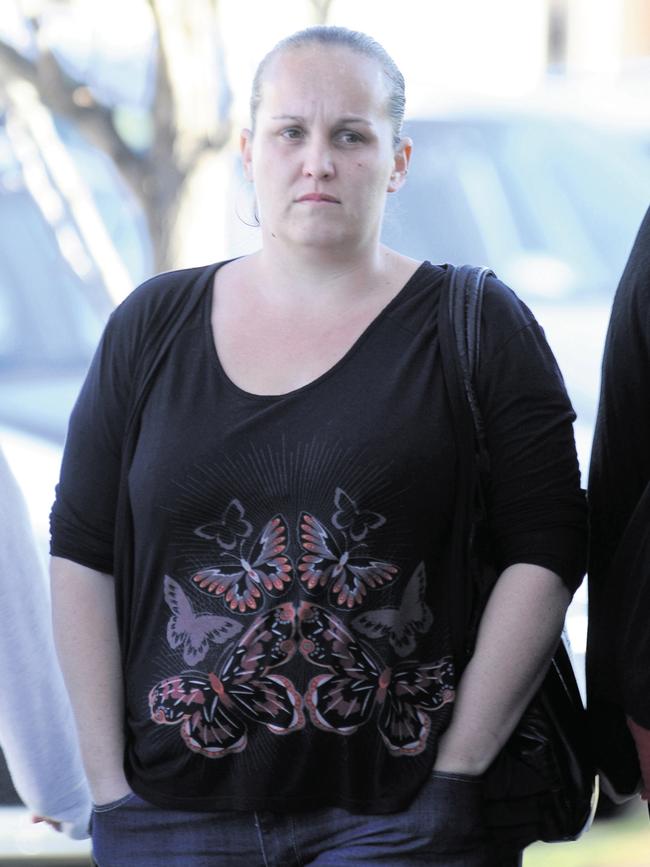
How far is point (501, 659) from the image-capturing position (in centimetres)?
159

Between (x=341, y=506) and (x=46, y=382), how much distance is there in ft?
13.6

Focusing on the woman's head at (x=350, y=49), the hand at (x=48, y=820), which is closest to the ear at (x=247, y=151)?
the woman's head at (x=350, y=49)

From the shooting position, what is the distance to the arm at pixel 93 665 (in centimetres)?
167

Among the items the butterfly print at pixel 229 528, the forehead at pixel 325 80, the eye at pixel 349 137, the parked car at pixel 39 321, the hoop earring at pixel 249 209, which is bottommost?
the parked car at pixel 39 321

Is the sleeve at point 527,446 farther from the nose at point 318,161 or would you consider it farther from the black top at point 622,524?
the nose at point 318,161

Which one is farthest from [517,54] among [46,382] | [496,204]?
[46,382]

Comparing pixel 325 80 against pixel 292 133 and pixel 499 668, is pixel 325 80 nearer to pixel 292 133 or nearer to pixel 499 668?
pixel 292 133

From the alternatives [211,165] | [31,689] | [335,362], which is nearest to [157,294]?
[335,362]

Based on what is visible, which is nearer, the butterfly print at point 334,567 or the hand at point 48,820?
the butterfly print at point 334,567

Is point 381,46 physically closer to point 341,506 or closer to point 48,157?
point 341,506

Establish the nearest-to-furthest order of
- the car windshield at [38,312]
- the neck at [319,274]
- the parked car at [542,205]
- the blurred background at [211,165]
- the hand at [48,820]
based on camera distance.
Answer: the neck at [319,274] → the hand at [48,820] → the blurred background at [211,165] → the parked car at [542,205] → the car windshield at [38,312]

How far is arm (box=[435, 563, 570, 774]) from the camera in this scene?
158cm

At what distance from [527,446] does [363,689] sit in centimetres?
38

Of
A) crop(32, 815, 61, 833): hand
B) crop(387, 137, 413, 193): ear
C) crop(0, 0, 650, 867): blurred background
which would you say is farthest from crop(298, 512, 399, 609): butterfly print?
crop(0, 0, 650, 867): blurred background
